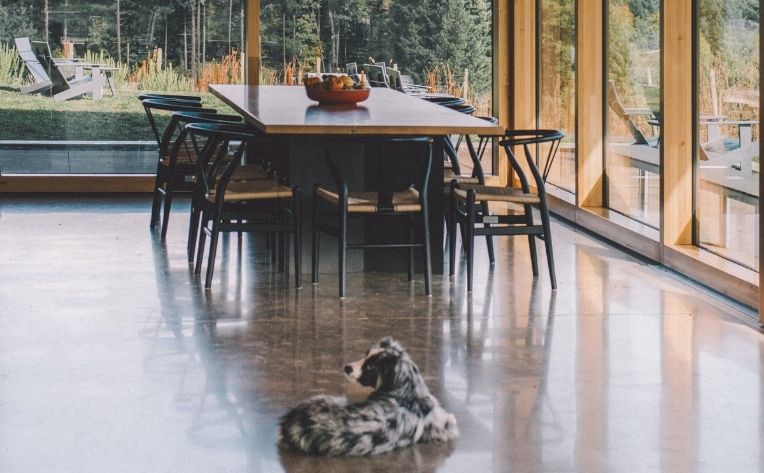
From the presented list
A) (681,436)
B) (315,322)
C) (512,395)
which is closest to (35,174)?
(315,322)

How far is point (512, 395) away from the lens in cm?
444

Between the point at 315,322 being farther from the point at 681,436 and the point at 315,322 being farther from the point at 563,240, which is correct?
the point at 563,240

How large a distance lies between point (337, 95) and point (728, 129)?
91.9 inches

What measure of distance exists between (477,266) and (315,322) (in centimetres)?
174

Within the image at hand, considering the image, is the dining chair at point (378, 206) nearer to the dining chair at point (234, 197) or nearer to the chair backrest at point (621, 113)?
the dining chair at point (234, 197)

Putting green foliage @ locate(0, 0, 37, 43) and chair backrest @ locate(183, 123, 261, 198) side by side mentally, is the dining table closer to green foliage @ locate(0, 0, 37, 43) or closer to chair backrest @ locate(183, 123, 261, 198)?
chair backrest @ locate(183, 123, 261, 198)

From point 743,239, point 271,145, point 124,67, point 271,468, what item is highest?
point 124,67

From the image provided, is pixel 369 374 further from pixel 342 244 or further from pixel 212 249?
pixel 212 249

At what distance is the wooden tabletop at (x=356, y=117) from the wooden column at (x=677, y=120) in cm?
116

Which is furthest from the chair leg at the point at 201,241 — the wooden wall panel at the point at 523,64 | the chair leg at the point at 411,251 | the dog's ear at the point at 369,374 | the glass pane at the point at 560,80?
the wooden wall panel at the point at 523,64

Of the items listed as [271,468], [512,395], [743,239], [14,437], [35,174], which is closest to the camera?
[271,468]

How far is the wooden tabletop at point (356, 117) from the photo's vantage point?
6070 millimetres

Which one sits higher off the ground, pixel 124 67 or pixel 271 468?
pixel 124 67

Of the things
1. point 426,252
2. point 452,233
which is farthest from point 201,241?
point 452,233
